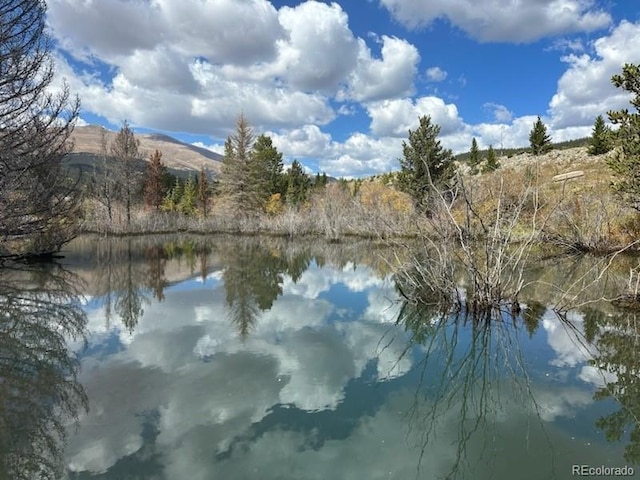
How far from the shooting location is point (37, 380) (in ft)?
18.3

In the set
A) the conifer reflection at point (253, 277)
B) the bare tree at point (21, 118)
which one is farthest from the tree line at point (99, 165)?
the conifer reflection at point (253, 277)

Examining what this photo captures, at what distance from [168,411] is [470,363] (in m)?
4.10

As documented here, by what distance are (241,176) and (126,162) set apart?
30.8ft

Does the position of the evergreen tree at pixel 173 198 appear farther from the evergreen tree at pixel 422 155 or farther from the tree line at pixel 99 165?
the evergreen tree at pixel 422 155

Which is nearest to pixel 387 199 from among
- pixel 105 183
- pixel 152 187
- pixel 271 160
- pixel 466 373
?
pixel 271 160

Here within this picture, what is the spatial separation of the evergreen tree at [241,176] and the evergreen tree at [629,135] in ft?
91.0

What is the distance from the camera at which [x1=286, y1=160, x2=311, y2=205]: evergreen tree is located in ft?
152

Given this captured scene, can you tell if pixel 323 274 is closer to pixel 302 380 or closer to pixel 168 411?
pixel 302 380

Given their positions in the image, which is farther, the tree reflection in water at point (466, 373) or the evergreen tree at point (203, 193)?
the evergreen tree at point (203, 193)

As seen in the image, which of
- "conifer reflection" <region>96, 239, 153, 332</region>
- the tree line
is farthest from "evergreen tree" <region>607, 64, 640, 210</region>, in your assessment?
"conifer reflection" <region>96, 239, 153, 332</region>

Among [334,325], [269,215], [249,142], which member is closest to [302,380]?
[334,325]

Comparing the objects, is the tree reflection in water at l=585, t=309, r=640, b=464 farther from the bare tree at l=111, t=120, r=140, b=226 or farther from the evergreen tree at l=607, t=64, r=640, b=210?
the bare tree at l=111, t=120, r=140, b=226

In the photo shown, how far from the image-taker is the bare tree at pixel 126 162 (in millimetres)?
36219

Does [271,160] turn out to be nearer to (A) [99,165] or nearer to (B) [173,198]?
(B) [173,198]
